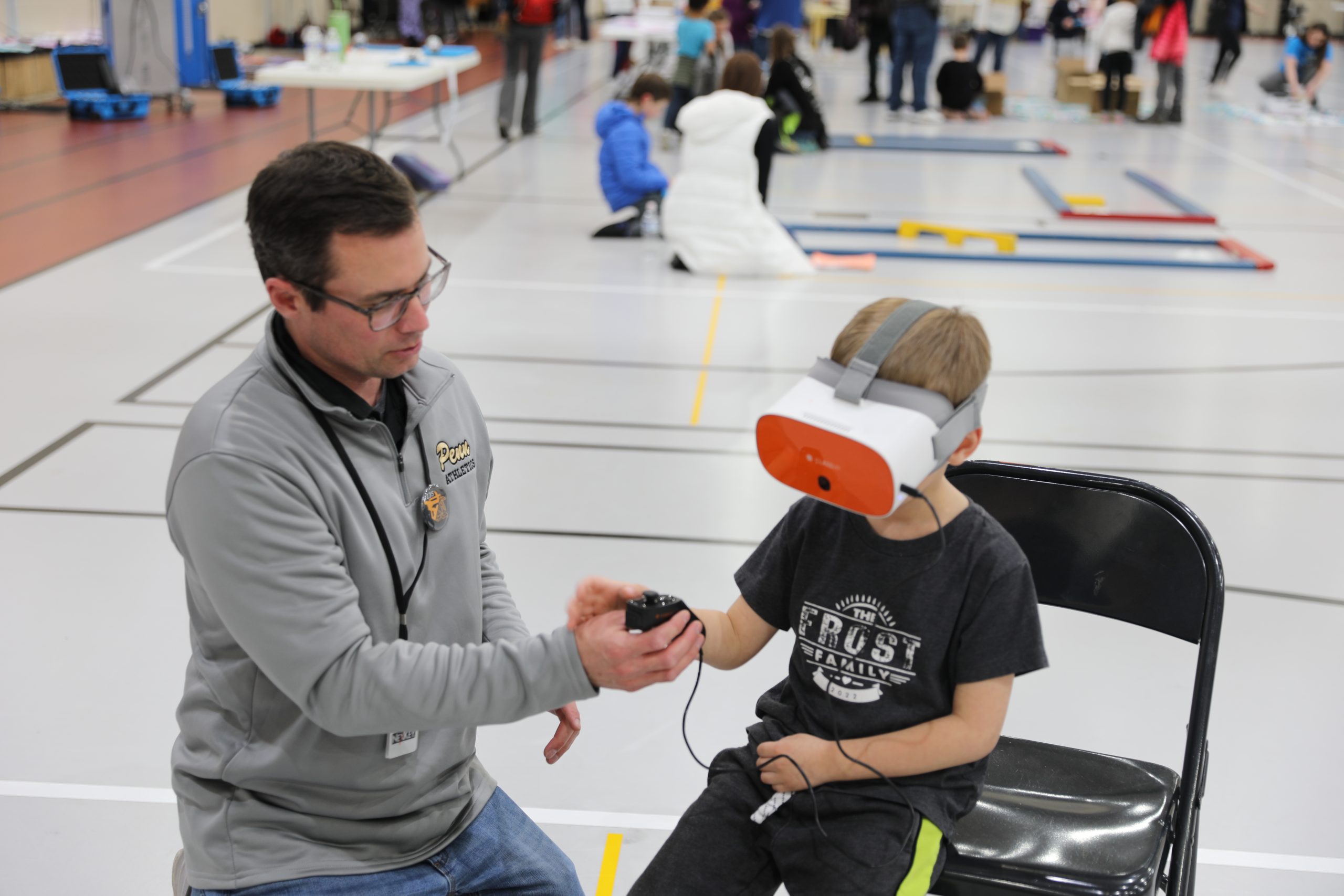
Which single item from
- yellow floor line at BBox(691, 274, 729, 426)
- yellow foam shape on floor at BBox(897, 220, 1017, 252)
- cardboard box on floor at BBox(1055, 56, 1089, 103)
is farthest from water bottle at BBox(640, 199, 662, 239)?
cardboard box on floor at BBox(1055, 56, 1089, 103)

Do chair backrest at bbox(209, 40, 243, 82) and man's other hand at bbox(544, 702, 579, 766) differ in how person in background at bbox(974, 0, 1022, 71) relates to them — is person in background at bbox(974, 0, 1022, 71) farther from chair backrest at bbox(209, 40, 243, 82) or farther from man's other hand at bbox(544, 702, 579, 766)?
man's other hand at bbox(544, 702, 579, 766)

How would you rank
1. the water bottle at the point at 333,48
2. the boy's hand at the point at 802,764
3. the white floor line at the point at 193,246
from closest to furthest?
the boy's hand at the point at 802,764 < the white floor line at the point at 193,246 < the water bottle at the point at 333,48

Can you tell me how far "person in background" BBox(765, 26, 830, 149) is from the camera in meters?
11.4

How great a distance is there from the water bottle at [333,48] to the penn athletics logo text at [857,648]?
8452mm

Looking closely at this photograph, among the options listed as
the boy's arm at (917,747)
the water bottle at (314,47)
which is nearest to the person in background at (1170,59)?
the water bottle at (314,47)

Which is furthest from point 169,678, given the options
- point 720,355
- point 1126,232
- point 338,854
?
point 1126,232

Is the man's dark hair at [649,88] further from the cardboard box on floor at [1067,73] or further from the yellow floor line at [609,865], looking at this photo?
the cardboard box on floor at [1067,73]

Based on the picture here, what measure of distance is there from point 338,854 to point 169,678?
1.61 m

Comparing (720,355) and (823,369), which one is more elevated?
(823,369)

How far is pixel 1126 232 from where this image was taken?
8.87 metres

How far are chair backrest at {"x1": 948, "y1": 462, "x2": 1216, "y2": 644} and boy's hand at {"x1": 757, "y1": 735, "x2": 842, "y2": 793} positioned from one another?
1.83 feet

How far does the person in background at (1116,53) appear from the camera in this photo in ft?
44.5

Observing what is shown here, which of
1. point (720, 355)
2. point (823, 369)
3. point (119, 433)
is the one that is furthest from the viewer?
point (720, 355)

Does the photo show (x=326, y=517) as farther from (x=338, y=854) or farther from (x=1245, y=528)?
(x=1245, y=528)
